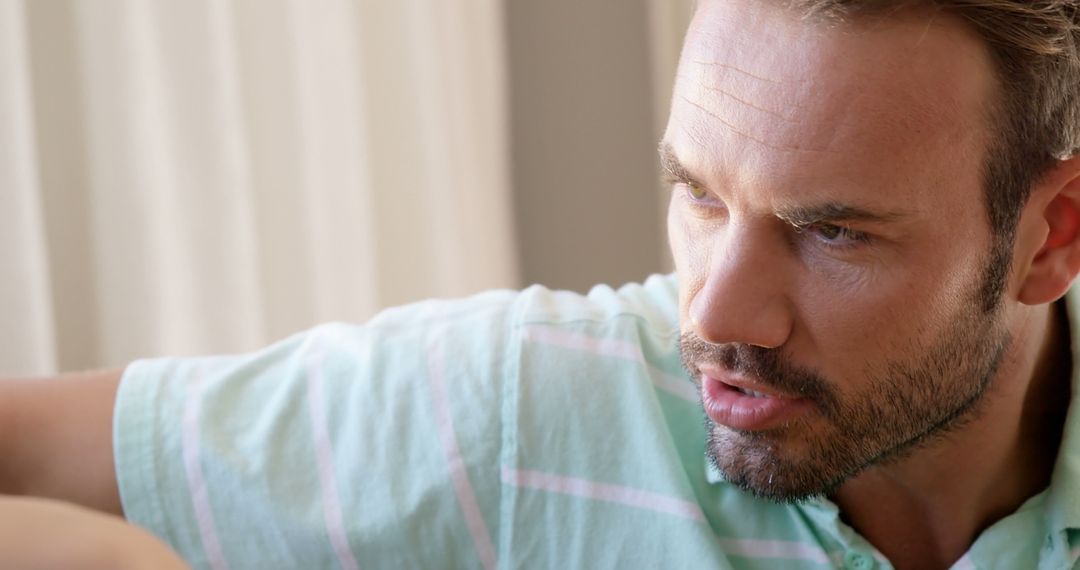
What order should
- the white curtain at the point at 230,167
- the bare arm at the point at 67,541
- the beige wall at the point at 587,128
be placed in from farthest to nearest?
the beige wall at the point at 587,128 < the white curtain at the point at 230,167 < the bare arm at the point at 67,541

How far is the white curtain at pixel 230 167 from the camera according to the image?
1.37m

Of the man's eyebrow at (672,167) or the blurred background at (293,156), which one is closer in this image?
the man's eyebrow at (672,167)

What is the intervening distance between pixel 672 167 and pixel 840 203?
147mm

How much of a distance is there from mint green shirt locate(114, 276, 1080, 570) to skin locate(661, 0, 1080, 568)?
0.24 feet

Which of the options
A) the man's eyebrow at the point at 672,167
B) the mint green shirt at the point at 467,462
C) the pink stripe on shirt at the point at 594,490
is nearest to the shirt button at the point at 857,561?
the mint green shirt at the point at 467,462

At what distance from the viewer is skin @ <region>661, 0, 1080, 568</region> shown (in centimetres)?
93

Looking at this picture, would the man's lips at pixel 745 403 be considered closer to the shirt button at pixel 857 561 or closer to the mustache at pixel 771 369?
the mustache at pixel 771 369

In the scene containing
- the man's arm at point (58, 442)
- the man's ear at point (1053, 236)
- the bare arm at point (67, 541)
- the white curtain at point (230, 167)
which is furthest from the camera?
the white curtain at point (230, 167)

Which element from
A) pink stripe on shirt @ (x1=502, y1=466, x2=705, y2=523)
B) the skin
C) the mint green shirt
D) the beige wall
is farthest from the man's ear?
the beige wall

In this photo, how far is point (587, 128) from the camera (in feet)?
6.53

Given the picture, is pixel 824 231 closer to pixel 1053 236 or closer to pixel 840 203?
pixel 840 203

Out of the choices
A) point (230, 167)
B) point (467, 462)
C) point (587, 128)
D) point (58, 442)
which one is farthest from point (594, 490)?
point (587, 128)

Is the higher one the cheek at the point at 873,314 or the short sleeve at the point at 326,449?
the cheek at the point at 873,314

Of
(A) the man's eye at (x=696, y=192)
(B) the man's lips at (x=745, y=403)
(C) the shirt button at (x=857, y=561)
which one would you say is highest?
(A) the man's eye at (x=696, y=192)
